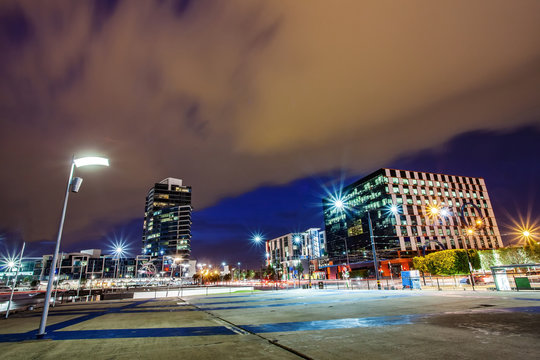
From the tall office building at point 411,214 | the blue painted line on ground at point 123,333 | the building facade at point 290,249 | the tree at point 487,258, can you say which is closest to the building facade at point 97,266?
the building facade at point 290,249

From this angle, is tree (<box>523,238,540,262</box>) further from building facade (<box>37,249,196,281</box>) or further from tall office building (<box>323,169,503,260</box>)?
building facade (<box>37,249,196,281</box>)

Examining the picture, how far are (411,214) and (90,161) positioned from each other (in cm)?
11560

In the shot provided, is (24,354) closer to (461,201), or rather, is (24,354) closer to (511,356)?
(511,356)

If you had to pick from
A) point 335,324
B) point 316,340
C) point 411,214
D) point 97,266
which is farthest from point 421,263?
point 97,266

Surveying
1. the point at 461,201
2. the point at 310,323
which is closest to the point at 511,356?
the point at 310,323

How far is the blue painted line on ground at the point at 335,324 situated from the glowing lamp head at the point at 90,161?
895cm

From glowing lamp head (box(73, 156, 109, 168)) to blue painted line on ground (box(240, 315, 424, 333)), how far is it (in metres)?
8.95

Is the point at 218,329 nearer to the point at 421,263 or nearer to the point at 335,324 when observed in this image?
the point at 335,324

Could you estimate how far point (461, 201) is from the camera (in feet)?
383

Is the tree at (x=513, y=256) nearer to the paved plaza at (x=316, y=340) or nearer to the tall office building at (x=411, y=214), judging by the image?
the tall office building at (x=411, y=214)

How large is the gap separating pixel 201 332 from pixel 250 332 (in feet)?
6.46

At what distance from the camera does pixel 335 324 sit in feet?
35.7

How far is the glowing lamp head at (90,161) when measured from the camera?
11433mm

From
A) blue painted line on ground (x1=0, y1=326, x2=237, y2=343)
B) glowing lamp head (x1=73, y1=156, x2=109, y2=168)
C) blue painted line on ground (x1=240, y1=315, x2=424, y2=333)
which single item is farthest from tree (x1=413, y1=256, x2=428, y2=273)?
glowing lamp head (x1=73, y1=156, x2=109, y2=168)
